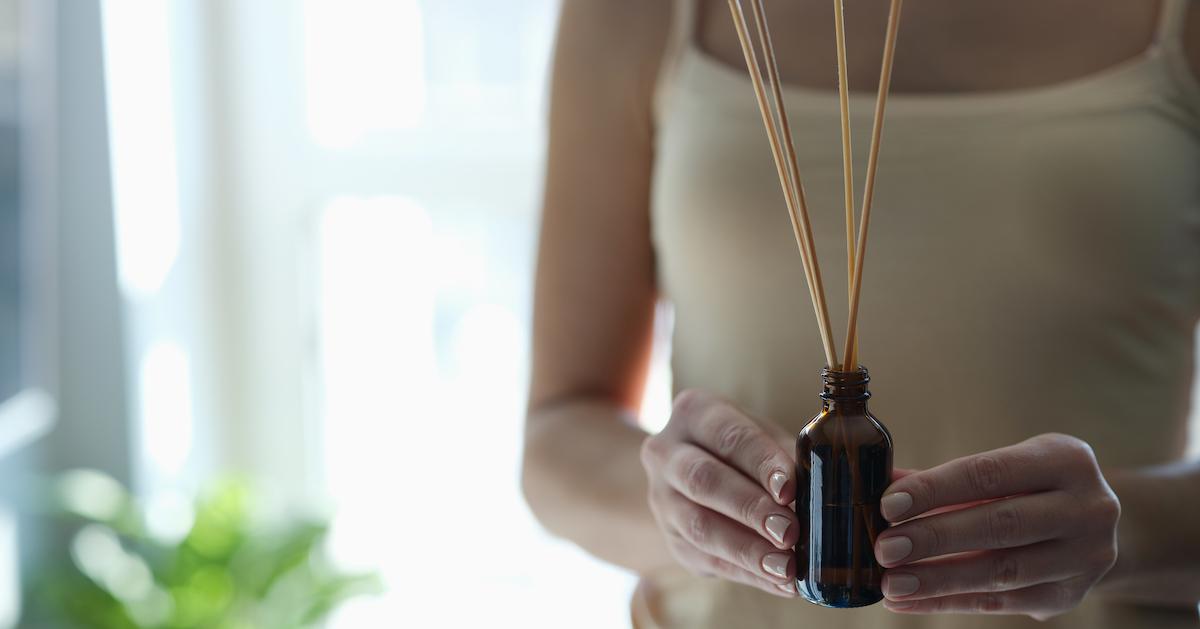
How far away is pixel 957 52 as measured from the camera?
2.11 feet

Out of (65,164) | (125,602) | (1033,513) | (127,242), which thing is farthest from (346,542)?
(1033,513)

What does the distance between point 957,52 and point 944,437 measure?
0.22 metres

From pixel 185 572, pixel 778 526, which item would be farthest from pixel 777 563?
pixel 185 572

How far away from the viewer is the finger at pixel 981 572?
0.41 m

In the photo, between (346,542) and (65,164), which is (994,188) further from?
(346,542)

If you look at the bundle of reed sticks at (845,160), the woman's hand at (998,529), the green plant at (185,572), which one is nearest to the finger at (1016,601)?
the woman's hand at (998,529)

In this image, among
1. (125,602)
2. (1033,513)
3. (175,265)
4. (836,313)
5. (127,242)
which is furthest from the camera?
(175,265)

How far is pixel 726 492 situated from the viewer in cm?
44

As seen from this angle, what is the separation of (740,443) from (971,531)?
96 mm

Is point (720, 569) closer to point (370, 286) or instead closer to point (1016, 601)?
point (1016, 601)

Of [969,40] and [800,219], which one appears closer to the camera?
[800,219]

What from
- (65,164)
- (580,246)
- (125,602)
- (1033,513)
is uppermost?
(65,164)

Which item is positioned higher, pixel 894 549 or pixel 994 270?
pixel 994 270

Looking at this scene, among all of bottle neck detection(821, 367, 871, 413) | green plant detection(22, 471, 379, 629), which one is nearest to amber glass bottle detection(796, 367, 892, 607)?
bottle neck detection(821, 367, 871, 413)
